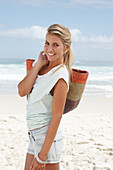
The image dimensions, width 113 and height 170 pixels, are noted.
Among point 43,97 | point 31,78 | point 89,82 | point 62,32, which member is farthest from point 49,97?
point 89,82

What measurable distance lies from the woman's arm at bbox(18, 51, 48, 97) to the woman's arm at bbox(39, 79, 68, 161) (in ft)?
0.86

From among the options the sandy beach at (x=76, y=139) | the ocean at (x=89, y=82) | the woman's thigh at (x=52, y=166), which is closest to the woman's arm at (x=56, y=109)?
the woman's thigh at (x=52, y=166)

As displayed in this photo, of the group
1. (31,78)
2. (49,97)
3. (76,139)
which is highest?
(31,78)

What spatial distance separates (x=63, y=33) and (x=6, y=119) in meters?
4.17

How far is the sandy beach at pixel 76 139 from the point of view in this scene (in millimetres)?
3721

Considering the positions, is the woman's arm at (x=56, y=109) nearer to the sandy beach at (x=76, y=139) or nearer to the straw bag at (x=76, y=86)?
the straw bag at (x=76, y=86)

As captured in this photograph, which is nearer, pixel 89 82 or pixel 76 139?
pixel 76 139

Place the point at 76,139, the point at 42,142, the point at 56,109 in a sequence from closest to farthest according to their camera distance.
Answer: the point at 56,109 → the point at 42,142 → the point at 76,139

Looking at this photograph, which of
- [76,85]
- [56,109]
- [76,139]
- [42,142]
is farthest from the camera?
[76,139]

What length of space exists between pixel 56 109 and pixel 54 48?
0.45m

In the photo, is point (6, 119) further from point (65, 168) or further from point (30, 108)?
point (30, 108)

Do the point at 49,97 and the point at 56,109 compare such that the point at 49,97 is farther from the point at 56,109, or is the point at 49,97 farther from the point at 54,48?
the point at 54,48

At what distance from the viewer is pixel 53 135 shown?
1763mm

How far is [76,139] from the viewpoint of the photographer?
466 centimetres
